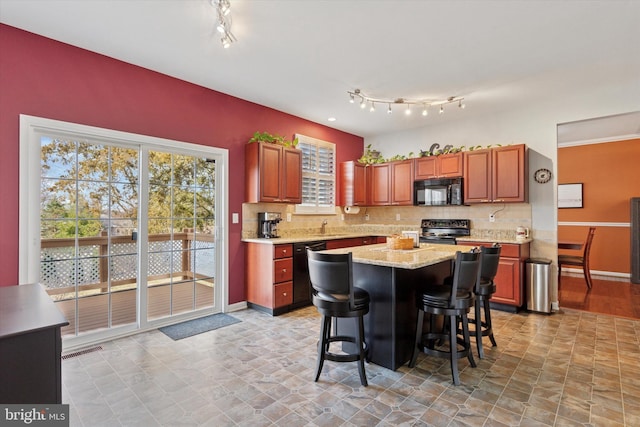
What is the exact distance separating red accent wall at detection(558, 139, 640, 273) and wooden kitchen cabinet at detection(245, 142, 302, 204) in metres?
5.88

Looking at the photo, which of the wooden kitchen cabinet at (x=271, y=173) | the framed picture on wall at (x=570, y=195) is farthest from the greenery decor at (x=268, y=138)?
the framed picture on wall at (x=570, y=195)

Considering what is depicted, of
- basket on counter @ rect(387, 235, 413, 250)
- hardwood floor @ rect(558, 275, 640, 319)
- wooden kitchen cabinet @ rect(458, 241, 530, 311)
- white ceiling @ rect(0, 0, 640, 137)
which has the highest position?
white ceiling @ rect(0, 0, 640, 137)

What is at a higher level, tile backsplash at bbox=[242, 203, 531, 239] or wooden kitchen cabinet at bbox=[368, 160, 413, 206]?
wooden kitchen cabinet at bbox=[368, 160, 413, 206]

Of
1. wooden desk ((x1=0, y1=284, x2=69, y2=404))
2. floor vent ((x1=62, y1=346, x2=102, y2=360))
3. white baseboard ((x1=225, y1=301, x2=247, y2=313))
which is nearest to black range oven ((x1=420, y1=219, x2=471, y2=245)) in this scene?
white baseboard ((x1=225, y1=301, x2=247, y2=313))

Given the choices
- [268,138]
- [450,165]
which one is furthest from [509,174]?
[268,138]

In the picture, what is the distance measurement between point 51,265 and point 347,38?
11.1 feet

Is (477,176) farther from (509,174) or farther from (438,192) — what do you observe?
(438,192)

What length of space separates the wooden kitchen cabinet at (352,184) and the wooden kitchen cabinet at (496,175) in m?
1.79

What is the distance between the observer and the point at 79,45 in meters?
3.04

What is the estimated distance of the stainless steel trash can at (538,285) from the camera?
4215mm

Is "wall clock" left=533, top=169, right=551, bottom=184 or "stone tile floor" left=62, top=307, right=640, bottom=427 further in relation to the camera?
"wall clock" left=533, top=169, right=551, bottom=184

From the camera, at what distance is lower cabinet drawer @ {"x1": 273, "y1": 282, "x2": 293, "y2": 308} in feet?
13.5

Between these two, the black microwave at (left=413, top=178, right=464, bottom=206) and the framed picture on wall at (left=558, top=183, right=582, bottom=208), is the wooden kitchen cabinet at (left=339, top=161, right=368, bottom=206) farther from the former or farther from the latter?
the framed picture on wall at (left=558, top=183, right=582, bottom=208)

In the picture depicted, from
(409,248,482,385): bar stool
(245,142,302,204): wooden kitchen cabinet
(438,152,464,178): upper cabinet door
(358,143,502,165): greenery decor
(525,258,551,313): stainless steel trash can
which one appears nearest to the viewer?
(409,248,482,385): bar stool
